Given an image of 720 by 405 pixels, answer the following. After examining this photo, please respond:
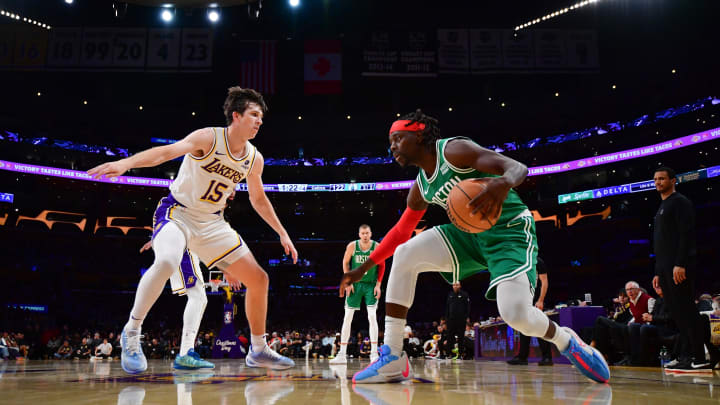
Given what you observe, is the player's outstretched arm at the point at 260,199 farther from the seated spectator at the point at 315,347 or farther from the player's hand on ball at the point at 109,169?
the seated spectator at the point at 315,347

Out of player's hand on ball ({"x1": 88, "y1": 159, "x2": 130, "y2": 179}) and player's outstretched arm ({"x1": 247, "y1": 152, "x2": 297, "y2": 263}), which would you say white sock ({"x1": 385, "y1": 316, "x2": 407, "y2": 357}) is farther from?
player's hand on ball ({"x1": 88, "y1": 159, "x2": 130, "y2": 179})

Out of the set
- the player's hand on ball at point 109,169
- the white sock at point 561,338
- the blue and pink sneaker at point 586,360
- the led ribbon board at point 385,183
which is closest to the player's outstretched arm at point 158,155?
the player's hand on ball at point 109,169

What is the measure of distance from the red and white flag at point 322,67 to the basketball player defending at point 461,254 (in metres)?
15.7

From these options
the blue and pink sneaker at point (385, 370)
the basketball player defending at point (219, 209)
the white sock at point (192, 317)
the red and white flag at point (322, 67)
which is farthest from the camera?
the red and white flag at point (322, 67)

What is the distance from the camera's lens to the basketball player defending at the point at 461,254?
2627 millimetres

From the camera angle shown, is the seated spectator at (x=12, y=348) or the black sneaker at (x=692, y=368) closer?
the black sneaker at (x=692, y=368)

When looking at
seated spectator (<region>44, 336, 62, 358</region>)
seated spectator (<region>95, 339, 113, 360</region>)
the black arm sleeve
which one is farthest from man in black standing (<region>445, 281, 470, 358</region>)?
seated spectator (<region>44, 336, 62, 358</region>)

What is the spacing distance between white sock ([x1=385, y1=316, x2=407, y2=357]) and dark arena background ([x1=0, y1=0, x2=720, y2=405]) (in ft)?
33.7

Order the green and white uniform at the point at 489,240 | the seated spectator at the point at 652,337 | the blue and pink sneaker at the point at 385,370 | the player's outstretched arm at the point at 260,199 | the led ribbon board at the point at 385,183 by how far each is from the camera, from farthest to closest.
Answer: the led ribbon board at the point at 385,183, the seated spectator at the point at 652,337, the player's outstretched arm at the point at 260,199, the blue and pink sneaker at the point at 385,370, the green and white uniform at the point at 489,240

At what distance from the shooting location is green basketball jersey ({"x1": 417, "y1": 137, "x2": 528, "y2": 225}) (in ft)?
9.25

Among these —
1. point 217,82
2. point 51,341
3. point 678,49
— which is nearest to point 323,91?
point 217,82

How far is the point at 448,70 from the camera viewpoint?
1673 centimetres

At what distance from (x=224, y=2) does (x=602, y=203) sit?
2002cm

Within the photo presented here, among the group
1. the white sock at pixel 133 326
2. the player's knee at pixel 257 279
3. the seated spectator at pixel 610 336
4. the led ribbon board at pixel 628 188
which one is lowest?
the seated spectator at pixel 610 336
